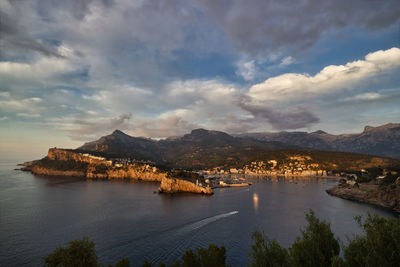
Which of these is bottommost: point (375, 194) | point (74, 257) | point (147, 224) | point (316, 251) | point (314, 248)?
point (147, 224)

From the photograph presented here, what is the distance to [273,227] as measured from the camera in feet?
205

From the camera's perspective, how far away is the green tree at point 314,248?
2266cm

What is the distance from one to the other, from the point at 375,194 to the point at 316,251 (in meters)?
107

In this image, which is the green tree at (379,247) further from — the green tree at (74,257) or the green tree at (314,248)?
the green tree at (74,257)

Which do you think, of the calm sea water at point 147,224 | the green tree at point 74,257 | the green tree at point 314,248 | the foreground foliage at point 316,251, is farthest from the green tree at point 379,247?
the green tree at point 74,257

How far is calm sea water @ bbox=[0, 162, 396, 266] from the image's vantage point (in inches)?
1799

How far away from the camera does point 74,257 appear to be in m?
27.3

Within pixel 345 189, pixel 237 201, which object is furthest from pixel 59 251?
pixel 345 189

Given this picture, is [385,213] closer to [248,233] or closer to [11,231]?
[248,233]

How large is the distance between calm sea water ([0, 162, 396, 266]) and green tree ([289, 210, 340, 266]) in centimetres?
2058

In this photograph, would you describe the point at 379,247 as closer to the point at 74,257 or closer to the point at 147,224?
the point at 74,257

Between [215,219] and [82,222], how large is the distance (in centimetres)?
4352

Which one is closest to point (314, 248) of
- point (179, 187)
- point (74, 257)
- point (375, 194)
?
point (74, 257)

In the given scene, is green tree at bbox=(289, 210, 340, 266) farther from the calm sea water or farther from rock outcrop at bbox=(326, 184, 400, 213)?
rock outcrop at bbox=(326, 184, 400, 213)
